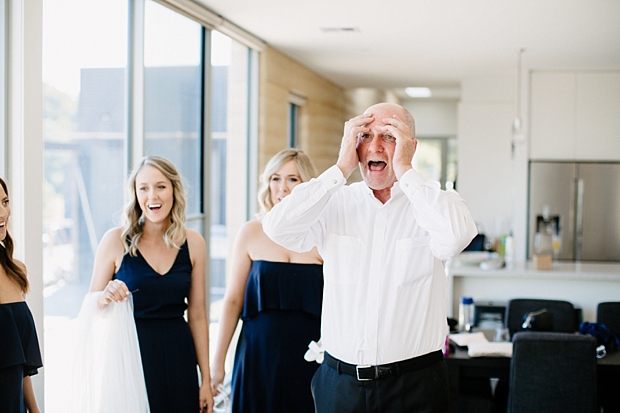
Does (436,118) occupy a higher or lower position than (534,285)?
higher

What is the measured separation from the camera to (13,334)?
2.02 metres

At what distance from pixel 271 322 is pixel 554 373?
4.66 ft

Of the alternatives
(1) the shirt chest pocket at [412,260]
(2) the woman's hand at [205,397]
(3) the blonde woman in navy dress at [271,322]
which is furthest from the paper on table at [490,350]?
(1) the shirt chest pocket at [412,260]

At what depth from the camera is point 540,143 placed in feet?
24.2

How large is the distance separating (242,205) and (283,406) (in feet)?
11.4

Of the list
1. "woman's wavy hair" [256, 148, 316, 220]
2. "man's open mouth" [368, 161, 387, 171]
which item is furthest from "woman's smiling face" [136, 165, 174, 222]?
"man's open mouth" [368, 161, 387, 171]

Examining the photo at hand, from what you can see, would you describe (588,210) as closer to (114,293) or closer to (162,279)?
(162,279)

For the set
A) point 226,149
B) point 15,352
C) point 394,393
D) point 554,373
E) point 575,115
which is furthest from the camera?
point 575,115

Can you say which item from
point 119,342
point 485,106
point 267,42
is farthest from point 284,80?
point 119,342

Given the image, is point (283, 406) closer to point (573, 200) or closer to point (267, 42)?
point (267, 42)

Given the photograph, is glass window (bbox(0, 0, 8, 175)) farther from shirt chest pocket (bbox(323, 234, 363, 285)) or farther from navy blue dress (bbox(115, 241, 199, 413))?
shirt chest pocket (bbox(323, 234, 363, 285))

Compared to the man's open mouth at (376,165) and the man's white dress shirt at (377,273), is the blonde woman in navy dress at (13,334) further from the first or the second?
the man's open mouth at (376,165)

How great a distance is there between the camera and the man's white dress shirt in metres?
1.89

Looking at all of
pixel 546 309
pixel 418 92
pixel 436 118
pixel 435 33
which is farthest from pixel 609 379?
pixel 436 118
